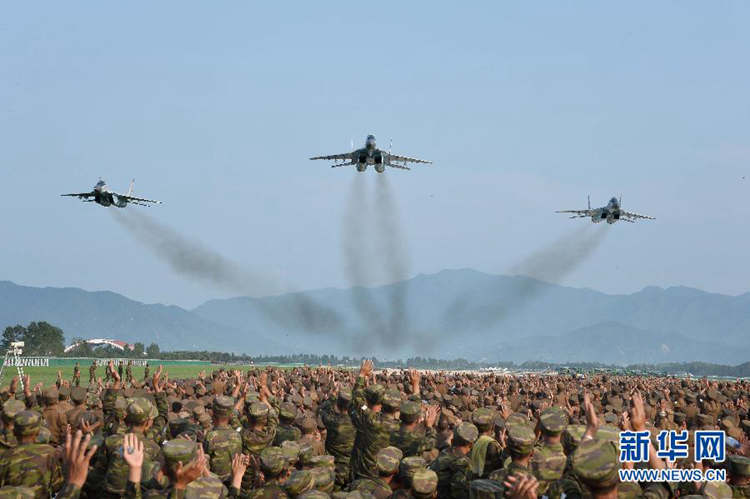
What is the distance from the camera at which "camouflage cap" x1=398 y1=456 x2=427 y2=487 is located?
871cm

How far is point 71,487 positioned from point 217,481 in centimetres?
157

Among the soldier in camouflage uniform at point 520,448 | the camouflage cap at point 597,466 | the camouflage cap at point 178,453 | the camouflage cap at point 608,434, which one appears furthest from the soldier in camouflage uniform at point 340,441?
the camouflage cap at point 597,466

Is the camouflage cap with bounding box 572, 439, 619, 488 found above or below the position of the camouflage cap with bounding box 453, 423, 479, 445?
above

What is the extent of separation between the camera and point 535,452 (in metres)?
9.74

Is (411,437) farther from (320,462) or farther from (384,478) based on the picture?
(384,478)

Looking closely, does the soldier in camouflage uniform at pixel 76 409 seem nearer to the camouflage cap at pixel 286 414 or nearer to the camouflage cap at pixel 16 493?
the camouflage cap at pixel 286 414

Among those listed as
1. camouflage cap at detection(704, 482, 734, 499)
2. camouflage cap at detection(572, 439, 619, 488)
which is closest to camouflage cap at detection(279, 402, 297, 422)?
camouflage cap at detection(572, 439, 619, 488)

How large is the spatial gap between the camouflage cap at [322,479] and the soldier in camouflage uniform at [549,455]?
2481mm

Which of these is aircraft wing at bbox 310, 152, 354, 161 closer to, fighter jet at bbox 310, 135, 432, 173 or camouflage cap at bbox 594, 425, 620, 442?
fighter jet at bbox 310, 135, 432, 173

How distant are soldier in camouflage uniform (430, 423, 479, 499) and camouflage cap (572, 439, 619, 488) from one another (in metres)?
3.38

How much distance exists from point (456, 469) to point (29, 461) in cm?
542

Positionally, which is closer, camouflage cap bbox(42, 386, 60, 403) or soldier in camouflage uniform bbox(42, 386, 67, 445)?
soldier in camouflage uniform bbox(42, 386, 67, 445)

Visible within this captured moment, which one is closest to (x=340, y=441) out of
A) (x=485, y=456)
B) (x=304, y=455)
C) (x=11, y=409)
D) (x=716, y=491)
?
(x=485, y=456)

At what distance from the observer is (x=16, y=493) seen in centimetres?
820
